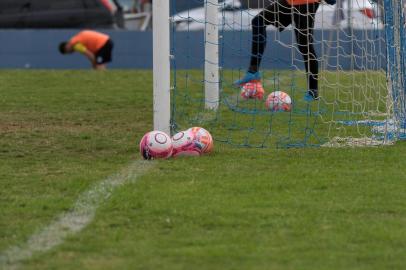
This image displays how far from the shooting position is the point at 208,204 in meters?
5.65

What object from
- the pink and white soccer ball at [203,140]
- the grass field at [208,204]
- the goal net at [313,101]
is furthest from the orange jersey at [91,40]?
the pink and white soccer ball at [203,140]

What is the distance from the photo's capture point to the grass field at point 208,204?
459 cm

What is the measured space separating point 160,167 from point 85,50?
482 inches

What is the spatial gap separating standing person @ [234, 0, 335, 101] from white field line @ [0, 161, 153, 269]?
3637 millimetres

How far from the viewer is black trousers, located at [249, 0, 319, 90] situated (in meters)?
9.91

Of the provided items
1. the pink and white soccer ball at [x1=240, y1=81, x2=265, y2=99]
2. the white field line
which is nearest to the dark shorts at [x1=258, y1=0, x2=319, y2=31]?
the pink and white soccer ball at [x1=240, y1=81, x2=265, y2=99]

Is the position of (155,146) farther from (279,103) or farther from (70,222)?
(279,103)

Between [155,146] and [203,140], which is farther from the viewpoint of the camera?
[203,140]

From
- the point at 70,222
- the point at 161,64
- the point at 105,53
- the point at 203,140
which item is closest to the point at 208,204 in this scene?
the point at 70,222

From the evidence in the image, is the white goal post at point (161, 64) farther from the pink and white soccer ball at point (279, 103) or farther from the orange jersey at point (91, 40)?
the orange jersey at point (91, 40)

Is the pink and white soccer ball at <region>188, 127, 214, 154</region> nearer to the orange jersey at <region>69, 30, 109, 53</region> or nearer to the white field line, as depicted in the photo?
the white field line

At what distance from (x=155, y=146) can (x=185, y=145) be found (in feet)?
0.84

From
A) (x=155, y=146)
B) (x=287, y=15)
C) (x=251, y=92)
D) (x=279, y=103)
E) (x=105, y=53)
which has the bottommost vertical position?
(x=155, y=146)

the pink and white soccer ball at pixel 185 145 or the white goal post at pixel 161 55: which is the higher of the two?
the white goal post at pixel 161 55
